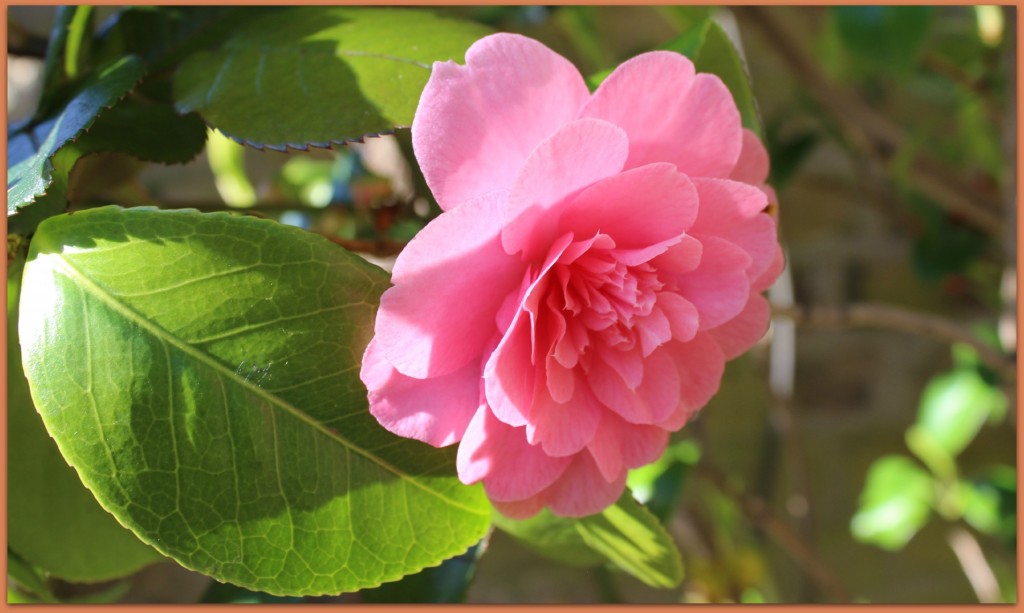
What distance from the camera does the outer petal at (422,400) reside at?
34cm

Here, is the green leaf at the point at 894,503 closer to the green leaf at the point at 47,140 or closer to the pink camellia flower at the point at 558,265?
the pink camellia flower at the point at 558,265

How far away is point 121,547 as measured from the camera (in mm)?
466

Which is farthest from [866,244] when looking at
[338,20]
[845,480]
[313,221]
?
[338,20]

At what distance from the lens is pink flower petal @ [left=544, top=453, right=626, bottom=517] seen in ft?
1.28

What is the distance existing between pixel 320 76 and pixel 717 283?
21 centimetres

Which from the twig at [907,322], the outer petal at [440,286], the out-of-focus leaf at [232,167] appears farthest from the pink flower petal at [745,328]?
the out-of-focus leaf at [232,167]

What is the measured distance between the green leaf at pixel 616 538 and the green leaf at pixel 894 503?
85 centimetres

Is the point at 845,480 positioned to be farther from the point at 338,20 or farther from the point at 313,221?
the point at 338,20

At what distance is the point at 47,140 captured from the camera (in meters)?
0.39

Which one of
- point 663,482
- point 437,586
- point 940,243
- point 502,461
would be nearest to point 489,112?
point 502,461

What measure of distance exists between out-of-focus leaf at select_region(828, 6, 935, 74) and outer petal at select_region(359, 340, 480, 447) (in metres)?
0.71

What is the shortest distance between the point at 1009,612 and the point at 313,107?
0.52 meters

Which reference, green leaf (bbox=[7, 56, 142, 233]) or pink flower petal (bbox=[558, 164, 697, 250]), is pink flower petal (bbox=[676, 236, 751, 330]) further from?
green leaf (bbox=[7, 56, 142, 233])

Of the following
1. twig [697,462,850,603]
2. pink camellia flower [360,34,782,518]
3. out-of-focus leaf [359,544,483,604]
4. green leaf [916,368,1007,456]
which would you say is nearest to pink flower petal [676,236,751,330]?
pink camellia flower [360,34,782,518]
